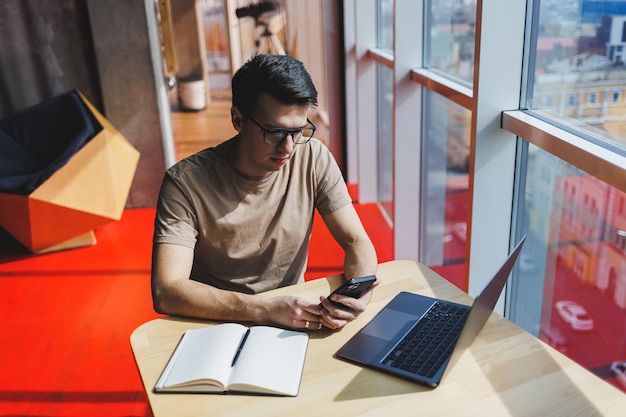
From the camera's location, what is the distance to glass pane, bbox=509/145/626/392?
6.06 feet

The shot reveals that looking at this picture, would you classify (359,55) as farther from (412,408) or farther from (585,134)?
(412,408)

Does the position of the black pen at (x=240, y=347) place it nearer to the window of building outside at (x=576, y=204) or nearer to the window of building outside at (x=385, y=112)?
the window of building outside at (x=576, y=204)

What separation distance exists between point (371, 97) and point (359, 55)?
12.5 inches

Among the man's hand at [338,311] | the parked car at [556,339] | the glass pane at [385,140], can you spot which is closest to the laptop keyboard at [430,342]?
the man's hand at [338,311]

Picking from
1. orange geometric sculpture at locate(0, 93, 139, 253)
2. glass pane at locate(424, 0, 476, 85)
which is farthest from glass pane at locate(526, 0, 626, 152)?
orange geometric sculpture at locate(0, 93, 139, 253)

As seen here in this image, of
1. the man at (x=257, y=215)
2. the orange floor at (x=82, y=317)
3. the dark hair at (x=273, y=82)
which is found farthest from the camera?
the orange floor at (x=82, y=317)

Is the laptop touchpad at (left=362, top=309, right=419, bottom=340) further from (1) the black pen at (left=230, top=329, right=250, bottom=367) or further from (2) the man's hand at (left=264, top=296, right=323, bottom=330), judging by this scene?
(1) the black pen at (left=230, top=329, right=250, bottom=367)

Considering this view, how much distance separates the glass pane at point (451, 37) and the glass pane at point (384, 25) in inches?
34.0

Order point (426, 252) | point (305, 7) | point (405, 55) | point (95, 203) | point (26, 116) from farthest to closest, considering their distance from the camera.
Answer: point (305, 7) < point (26, 116) < point (95, 203) < point (426, 252) < point (405, 55)

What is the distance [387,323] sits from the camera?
1479 mm

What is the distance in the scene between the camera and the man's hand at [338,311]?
144cm

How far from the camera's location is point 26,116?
430cm

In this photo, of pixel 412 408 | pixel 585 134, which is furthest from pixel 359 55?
pixel 412 408

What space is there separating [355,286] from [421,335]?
0.20 m
